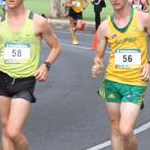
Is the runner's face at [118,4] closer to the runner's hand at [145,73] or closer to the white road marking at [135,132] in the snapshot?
the runner's hand at [145,73]

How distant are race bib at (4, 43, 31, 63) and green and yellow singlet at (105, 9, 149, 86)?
824 millimetres

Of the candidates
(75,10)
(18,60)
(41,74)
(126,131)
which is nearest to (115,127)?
(126,131)

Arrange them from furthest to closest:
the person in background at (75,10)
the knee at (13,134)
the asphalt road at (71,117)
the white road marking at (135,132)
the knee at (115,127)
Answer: the person in background at (75,10) → the asphalt road at (71,117) → the white road marking at (135,132) → the knee at (115,127) → the knee at (13,134)

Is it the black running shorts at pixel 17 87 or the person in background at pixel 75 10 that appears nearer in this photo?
the black running shorts at pixel 17 87

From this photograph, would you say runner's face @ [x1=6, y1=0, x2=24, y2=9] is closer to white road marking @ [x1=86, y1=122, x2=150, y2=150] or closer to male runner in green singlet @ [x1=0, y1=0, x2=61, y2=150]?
male runner in green singlet @ [x1=0, y1=0, x2=61, y2=150]

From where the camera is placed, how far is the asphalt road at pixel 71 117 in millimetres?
9211

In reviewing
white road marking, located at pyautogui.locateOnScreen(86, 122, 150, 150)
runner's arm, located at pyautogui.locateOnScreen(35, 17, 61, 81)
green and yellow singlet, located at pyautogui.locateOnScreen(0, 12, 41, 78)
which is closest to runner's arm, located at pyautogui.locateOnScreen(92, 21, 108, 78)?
runner's arm, located at pyautogui.locateOnScreen(35, 17, 61, 81)

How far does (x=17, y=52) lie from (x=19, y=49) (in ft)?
0.14

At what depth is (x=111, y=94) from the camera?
7398 millimetres

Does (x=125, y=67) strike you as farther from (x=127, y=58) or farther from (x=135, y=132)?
(x=135, y=132)

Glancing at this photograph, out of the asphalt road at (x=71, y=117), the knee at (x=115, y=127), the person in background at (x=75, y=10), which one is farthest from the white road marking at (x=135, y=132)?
the person in background at (x=75, y=10)

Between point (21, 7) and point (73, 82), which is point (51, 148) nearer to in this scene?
point (21, 7)

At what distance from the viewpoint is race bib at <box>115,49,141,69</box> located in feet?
23.9

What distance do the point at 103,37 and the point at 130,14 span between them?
36 cm
